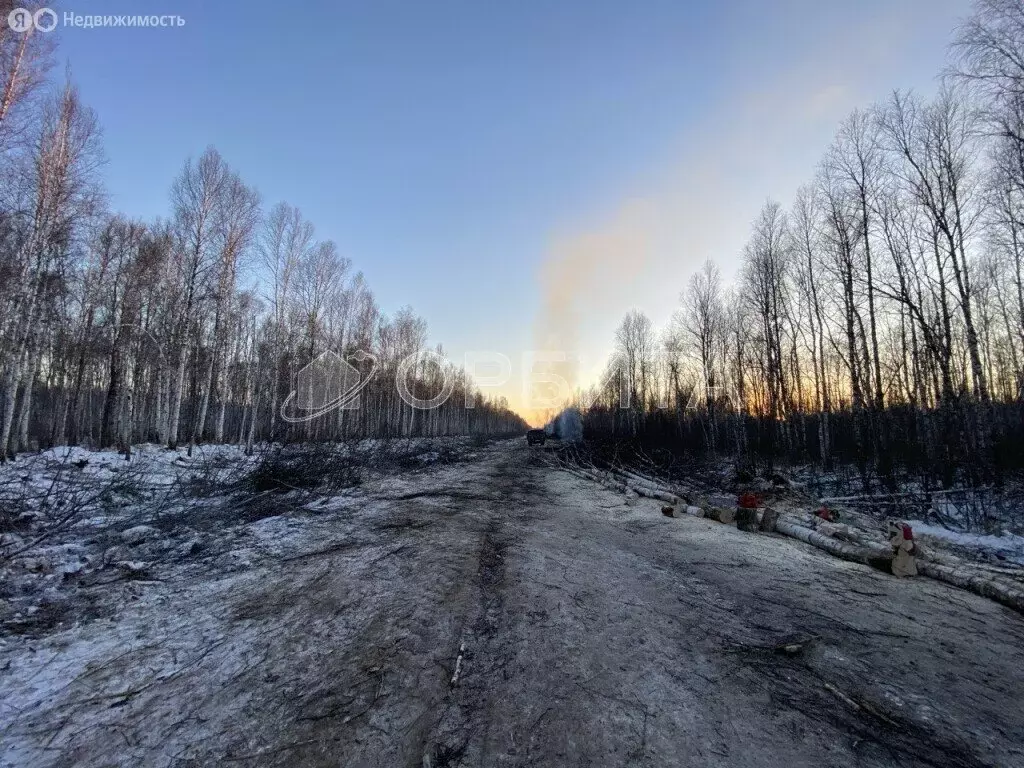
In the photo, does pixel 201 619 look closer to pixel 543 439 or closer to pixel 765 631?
pixel 765 631

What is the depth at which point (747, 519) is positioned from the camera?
26.9 feet

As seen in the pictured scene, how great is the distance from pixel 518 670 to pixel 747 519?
7018 mm

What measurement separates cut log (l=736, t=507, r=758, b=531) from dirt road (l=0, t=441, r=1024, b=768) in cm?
275

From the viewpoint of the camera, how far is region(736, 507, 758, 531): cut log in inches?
320

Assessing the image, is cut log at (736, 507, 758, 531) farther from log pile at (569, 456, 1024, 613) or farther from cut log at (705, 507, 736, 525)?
cut log at (705, 507, 736, 525)

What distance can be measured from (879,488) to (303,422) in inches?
1232

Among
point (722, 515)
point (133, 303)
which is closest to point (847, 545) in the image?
point (722, 515)

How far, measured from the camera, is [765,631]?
144 inches

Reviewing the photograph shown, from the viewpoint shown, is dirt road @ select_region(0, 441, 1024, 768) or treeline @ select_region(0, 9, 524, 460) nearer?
dirt road @ select_region(0, 441, 1024, 768)

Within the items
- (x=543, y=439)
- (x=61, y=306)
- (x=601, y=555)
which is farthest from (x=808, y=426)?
(x=61, y=306)

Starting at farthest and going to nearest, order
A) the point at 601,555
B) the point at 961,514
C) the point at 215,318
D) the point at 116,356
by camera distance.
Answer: the point at 215,318 < the point at 116,356 < the point at 961,514 < the point at 601,555

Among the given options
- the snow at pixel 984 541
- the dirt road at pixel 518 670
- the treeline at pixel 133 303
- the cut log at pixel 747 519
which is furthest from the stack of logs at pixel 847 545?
the treeline at pixel 133 303

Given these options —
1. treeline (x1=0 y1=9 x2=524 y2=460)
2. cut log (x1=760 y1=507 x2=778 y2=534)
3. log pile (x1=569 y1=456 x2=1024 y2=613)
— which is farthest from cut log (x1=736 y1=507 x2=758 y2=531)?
treeline (x1=0 y1=9 x2=524 y2=460)

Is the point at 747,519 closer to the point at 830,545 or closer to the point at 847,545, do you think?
the point at 830,545
